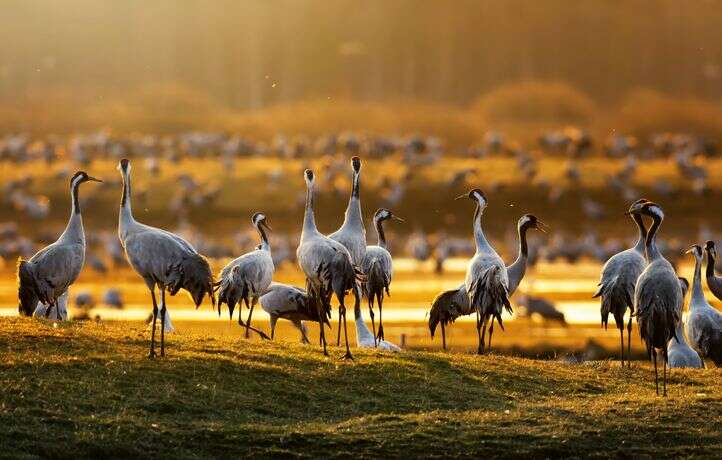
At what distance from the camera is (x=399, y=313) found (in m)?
37.1

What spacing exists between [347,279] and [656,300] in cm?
414

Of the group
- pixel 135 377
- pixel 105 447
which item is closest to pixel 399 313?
pixel 135 377

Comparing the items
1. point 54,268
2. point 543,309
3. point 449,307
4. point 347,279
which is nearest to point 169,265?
point 347,279

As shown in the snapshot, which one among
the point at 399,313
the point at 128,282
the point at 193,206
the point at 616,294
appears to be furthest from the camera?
the point at 193,206

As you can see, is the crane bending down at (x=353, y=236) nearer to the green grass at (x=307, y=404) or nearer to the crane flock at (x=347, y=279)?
the crane flock at (x=347, y=279)

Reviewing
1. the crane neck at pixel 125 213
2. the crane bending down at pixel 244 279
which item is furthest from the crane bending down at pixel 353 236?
the crane neck at pixel 125 213

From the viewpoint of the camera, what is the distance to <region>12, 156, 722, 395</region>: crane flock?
60.2ft

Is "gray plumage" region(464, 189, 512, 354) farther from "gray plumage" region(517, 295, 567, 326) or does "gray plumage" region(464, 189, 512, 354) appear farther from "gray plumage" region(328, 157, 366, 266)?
"gray plumage" region(517, 295, 567, 326)

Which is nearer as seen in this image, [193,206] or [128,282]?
[128,282]

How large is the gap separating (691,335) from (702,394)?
451 cm

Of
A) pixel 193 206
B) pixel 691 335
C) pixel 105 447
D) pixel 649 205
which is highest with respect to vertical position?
pixel 193 206

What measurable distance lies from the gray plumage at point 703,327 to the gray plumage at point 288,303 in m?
6.09

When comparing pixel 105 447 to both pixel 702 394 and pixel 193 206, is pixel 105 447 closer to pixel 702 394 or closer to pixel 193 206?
pixel 702 394

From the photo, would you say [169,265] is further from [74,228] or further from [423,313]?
[423,313]
